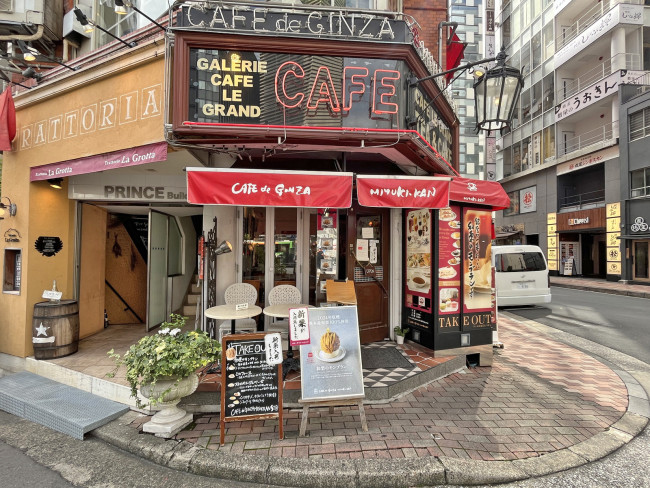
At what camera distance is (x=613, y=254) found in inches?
762

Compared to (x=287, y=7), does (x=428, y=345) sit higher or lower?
lower

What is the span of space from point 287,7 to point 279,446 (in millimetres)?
5532

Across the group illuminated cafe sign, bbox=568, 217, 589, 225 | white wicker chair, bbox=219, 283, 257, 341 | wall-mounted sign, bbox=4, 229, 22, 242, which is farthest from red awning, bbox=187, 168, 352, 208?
illuminated cafe sign, bbox=568, 217, 589, 225

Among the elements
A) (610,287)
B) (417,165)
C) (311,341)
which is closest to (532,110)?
(610,287)

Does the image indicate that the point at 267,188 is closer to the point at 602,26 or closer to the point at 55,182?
the point at 55,182

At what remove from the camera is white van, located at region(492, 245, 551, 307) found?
35.1ft

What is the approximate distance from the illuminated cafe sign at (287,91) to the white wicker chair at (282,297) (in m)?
2.71

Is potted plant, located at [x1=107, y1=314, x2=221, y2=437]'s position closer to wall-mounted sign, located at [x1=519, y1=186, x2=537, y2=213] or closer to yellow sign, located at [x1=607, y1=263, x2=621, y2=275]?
→ yellow sign, located at [x1=607, y1=263, x2=621, y2=275]

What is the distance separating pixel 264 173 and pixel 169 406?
2932 mm

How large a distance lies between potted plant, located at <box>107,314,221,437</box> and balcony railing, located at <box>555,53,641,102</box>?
2714cm

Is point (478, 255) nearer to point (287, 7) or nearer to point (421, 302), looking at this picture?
point (421, 302)

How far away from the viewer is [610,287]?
16.8 m

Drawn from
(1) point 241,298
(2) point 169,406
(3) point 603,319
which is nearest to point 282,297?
(1) point 241,298

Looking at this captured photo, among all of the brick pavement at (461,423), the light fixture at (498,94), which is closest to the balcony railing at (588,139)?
the light fixture at (498,94)
